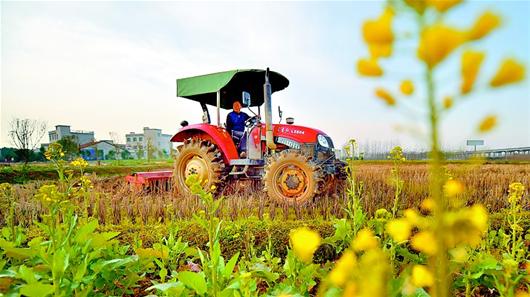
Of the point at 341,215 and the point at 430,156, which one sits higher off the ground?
the point at 430,156

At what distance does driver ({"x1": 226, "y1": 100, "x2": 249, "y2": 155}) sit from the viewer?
668cm

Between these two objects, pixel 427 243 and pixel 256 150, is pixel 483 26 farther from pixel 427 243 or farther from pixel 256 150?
pixel 256 150

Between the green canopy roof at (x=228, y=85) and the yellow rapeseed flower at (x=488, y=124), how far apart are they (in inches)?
232

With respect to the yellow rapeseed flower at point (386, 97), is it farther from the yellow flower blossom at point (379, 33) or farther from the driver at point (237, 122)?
the driver at point (237, 122)

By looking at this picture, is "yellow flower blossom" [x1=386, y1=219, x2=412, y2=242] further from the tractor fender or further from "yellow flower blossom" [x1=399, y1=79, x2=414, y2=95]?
the tractor fender

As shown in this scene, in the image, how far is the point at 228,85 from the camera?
690cm

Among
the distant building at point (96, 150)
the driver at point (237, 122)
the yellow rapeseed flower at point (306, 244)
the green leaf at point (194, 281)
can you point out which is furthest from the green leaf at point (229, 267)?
the distant building at point (96, 150)

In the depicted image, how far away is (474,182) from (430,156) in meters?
7.19

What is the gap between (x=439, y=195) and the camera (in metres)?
0.37

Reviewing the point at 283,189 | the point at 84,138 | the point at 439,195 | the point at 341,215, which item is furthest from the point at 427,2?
the point at 84,138

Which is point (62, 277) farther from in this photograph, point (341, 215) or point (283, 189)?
point (283, 189)

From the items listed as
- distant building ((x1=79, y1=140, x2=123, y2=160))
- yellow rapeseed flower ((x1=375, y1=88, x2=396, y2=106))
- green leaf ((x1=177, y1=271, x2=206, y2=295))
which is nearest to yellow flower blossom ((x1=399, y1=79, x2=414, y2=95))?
yellow rapeseed flower ((x1=375, y1=88, x2=396, y2=106))

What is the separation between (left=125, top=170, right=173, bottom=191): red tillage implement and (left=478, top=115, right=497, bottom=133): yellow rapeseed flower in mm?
6690

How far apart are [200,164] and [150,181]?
3.84 feet
